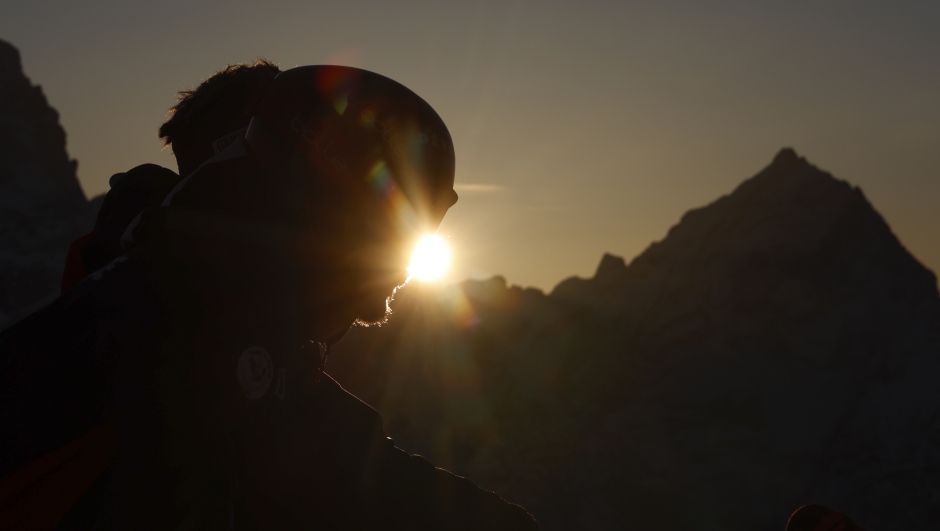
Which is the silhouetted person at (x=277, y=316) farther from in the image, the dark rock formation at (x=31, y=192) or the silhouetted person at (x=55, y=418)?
the dark rock formation at (x=31, y=192)

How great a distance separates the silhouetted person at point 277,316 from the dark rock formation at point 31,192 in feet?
530

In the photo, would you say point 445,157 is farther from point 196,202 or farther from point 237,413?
point 237,413

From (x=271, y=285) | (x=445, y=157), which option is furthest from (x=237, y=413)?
(x=445, y=157)

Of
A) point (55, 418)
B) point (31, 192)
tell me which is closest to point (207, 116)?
point (55, 418)

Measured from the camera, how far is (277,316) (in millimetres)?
3094

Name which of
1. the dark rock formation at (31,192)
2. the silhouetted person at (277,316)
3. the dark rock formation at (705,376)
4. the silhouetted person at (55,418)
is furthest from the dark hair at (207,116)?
the dark rock formation at (31,192)

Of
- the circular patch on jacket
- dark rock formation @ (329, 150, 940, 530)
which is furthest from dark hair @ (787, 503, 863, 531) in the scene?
dark rock formation @ (329, 150, 940, 530)

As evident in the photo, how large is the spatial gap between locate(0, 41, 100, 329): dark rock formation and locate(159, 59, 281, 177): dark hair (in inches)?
6328

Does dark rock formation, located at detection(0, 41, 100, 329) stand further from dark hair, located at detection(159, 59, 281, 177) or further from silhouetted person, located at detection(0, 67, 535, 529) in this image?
silhouetted person, located at detection(0, 67, 535, 529)

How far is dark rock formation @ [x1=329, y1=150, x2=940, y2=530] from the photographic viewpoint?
6894 centimetres

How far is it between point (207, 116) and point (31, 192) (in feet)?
622

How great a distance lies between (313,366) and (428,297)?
65.5 meters

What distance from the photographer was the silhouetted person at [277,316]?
2.69 meters

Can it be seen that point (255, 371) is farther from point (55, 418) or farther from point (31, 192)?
point (31, 192)
